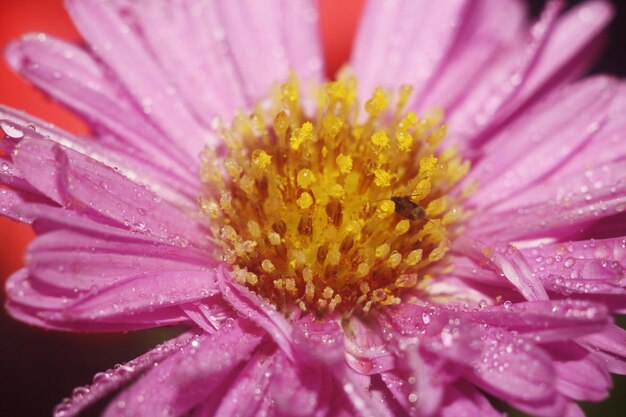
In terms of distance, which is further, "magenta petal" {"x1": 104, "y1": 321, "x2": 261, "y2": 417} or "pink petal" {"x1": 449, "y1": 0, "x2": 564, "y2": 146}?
"pink petal" {"x1": 449, "y1": 0, "x2": 564, "y2": 146}

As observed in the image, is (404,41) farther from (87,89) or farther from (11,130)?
(11,130)

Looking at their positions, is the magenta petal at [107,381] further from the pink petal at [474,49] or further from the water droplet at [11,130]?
the pink petal at [474,49]

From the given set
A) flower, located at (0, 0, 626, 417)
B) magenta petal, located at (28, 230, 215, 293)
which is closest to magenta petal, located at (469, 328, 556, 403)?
flower, located at (0, 0, 626, 417)

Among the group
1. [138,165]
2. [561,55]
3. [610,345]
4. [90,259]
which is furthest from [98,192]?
[561,55]

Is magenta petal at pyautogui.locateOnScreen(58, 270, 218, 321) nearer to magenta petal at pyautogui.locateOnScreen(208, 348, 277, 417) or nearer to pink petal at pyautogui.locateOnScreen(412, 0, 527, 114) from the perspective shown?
magenta petal at pyautogui.locateOnScreen(208, 348, 277, 417)

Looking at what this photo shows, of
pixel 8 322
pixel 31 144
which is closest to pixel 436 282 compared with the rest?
pixel 31 144

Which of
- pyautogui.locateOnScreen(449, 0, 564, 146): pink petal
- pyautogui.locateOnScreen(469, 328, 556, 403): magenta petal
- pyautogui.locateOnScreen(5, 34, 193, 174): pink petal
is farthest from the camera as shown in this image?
pyautogui.locateOnScreen(449, 0, 564, 146): pink petal

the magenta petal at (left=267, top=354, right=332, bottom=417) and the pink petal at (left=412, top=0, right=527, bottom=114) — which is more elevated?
the pink petal at (left=412, top=0, right=527, bottom=114)

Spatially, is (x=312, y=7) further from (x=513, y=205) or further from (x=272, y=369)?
(x=272, y=369)

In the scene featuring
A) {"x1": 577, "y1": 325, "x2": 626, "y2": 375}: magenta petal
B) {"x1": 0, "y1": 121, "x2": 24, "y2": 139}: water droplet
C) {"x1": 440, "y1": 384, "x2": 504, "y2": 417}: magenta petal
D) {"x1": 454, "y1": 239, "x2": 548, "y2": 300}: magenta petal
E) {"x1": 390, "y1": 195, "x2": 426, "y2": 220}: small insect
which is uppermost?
{"x1": 0, "y1": 121, "x2": 24, "y2": 139}: water droplet
